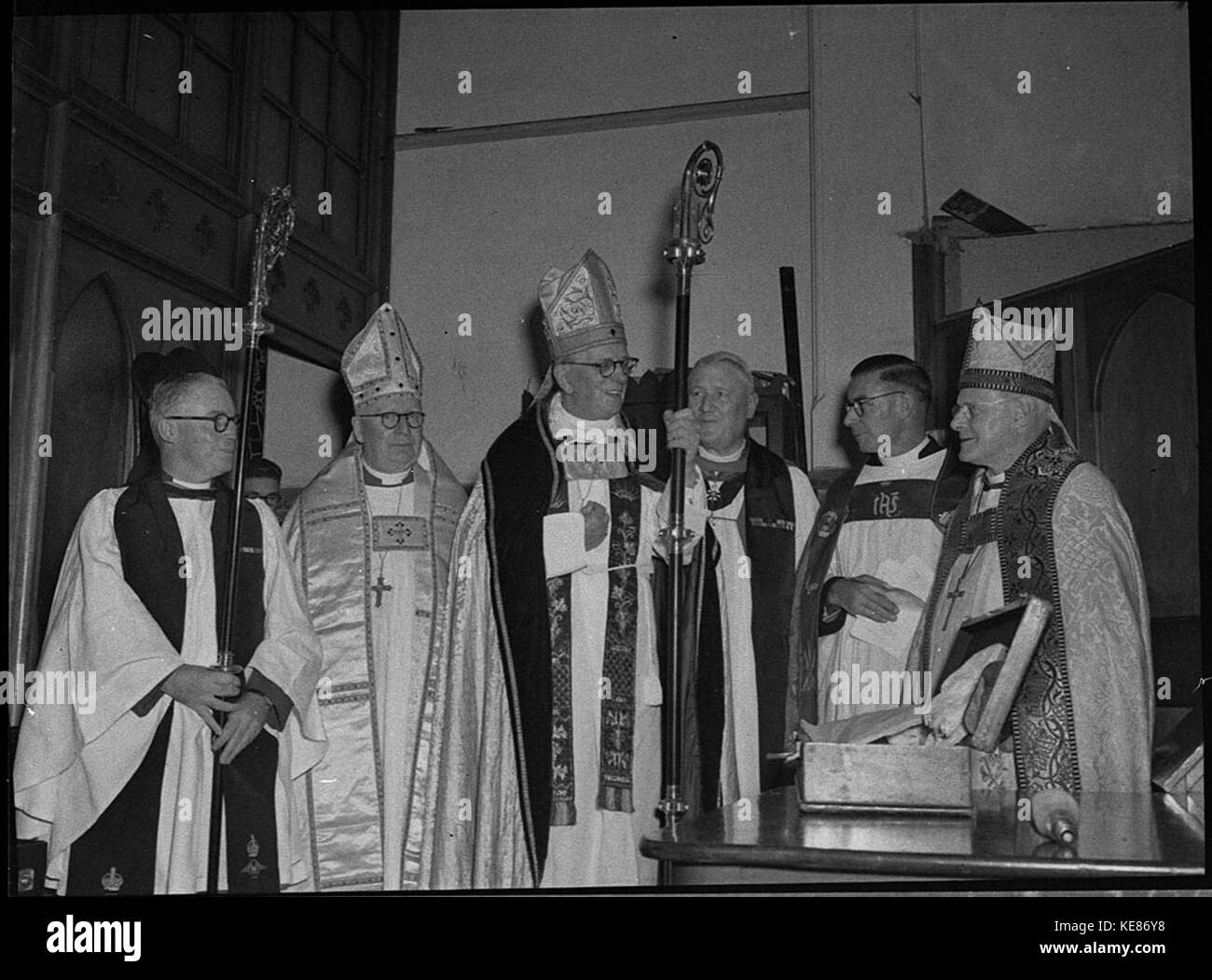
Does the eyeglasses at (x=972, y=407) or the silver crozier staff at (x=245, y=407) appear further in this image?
the eyeglasses at (x=972, y=407)

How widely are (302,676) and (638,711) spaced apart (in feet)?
2.97

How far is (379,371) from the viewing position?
4535 mm

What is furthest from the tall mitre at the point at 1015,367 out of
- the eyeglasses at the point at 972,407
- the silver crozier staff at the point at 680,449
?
the silver crozier staff at the point at 680,449

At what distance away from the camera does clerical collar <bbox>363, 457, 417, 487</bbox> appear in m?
4.51

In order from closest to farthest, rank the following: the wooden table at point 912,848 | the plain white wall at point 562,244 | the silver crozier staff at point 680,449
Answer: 1. the wooden table at point 912,848
2. the silver crozier staff at point 680,449
3. the plain white wall at point 562,244

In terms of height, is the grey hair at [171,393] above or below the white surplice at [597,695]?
above

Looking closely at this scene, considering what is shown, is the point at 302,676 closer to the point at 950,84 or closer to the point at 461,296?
the point at 461,296

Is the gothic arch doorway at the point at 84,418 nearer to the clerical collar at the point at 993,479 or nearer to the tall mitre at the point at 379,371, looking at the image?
the tall mitre at the point at 379,371

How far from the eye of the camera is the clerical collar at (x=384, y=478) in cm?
451

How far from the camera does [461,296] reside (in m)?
4.91

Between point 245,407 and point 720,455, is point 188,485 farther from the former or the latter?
point 720,455

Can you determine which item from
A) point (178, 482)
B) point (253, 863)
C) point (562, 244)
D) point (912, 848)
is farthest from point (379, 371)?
point (912, 848)

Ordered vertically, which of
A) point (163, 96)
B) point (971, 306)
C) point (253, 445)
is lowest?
point (253, 445)
